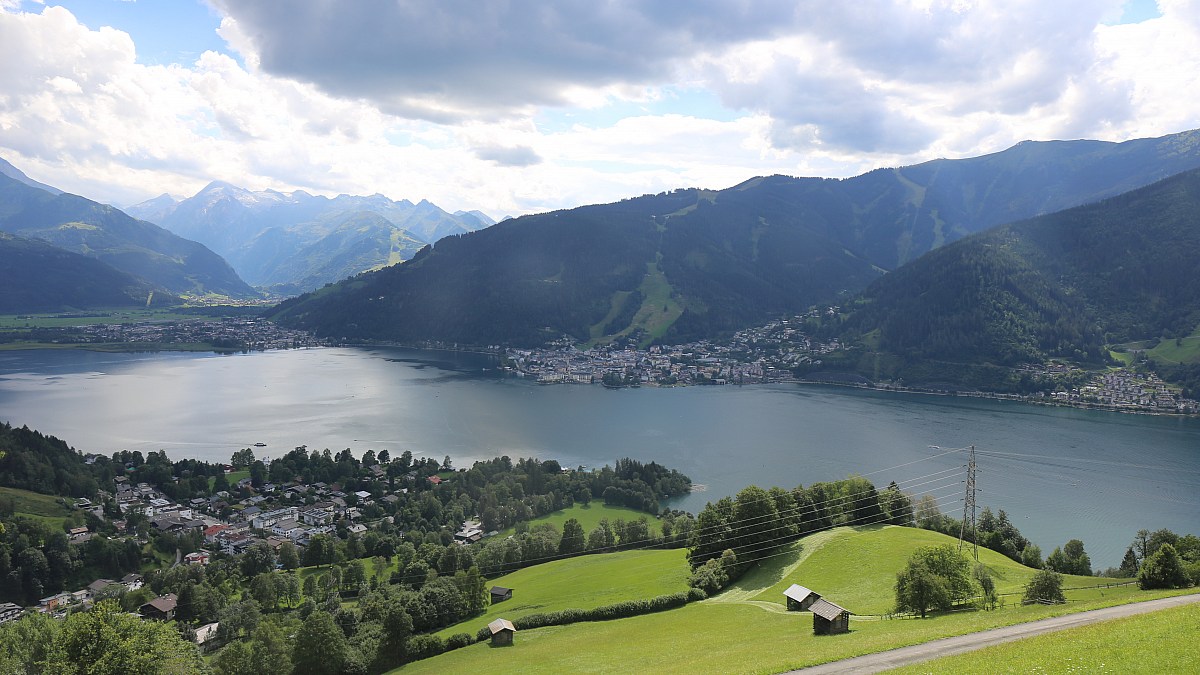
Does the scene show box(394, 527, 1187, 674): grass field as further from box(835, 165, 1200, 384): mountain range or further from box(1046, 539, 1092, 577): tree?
box(835, 165, 1200, 384): mountain range

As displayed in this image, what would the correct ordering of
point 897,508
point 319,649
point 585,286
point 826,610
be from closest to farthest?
point 826,610 → point 319,649 → point 897,508 → point 585,286

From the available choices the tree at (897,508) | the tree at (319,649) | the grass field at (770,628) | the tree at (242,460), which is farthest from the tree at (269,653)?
the tree at (242,460)

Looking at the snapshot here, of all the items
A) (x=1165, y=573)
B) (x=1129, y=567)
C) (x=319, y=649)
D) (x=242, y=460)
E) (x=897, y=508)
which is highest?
(x=1165, y=573)

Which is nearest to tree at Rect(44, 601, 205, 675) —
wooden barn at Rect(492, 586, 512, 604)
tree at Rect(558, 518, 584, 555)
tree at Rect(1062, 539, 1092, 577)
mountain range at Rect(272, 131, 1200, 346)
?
wooden barn at Rect(492, 586, 512, 604)

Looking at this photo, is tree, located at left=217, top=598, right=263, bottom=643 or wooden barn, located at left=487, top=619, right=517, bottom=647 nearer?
wooden barn, located at left=487, top=619, right=517, bottom=647

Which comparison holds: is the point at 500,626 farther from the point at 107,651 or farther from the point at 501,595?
the point at 107,651

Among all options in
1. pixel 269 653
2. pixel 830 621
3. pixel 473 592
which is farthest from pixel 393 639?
pixel 830 621
